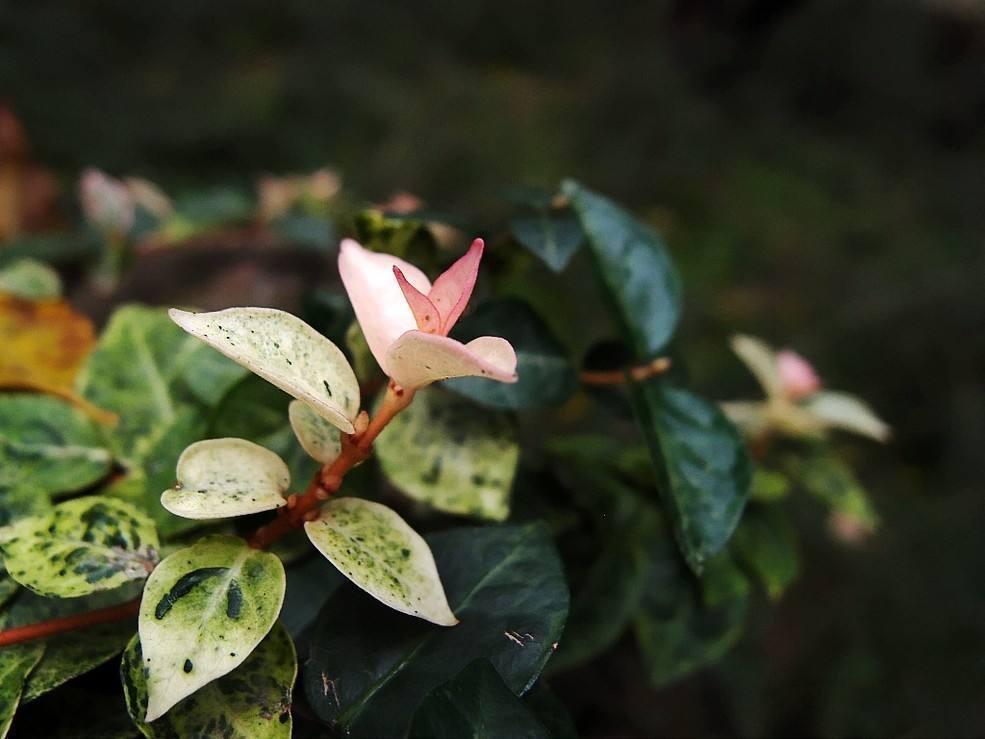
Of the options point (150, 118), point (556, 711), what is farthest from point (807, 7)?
point (556, 711)

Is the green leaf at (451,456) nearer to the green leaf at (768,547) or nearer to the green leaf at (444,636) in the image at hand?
the green leaf at (444,636)

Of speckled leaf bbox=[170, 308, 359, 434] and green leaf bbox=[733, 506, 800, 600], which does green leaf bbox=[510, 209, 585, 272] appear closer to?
speckled leaf bbox=[170, 308, 359, 434]

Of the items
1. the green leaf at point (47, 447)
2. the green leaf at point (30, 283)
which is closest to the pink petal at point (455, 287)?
the green leaf at point (47, 447)

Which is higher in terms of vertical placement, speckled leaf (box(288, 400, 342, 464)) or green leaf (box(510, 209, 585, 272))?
green leaf (box(510, 209, 585, 272))

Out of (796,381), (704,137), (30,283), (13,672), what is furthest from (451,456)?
(704,137)

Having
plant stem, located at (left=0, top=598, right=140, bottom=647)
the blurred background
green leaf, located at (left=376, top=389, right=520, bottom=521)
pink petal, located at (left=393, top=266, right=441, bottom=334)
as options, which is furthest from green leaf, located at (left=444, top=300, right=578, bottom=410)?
the blurred background

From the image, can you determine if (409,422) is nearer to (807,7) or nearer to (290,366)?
(290,366)

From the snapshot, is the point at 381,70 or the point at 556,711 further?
the point at 381,70
